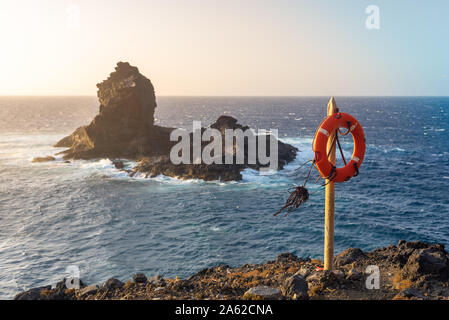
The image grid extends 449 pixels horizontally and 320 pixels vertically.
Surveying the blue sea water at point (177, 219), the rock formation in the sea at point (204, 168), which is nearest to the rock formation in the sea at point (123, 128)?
the blue sea water at point (177, 219)

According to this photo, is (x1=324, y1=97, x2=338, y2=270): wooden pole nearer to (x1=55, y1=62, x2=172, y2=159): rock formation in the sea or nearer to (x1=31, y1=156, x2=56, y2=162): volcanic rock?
Answer: (x1=55, y1=62, x2=172, y2=159): rock formation in the sea

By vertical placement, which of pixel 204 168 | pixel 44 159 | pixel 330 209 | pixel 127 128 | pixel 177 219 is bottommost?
pixel 177 219

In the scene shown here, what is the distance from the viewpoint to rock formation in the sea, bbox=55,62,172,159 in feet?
187

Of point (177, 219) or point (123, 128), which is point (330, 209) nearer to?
point (177, 219)

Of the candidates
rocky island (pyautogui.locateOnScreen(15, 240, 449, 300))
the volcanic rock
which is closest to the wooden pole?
rocky island (pyautogui.locateOnScreen(15, 240, 449, 300))

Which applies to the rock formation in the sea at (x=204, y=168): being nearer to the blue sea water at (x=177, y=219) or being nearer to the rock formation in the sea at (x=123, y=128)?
the blue sea water at (x=177, y=219)

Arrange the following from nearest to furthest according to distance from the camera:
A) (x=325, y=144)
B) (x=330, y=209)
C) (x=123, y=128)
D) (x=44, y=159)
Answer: (x=325, y=144), (x=330, y=209), (x=44, y=159), (x=123, y=128)

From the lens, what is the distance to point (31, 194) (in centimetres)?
3844

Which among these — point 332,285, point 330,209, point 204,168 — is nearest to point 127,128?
point 204,168

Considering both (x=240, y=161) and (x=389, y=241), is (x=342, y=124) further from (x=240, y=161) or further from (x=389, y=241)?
(x=240, y=161)

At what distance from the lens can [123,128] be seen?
59.2m

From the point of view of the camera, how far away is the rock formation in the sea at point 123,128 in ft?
187
